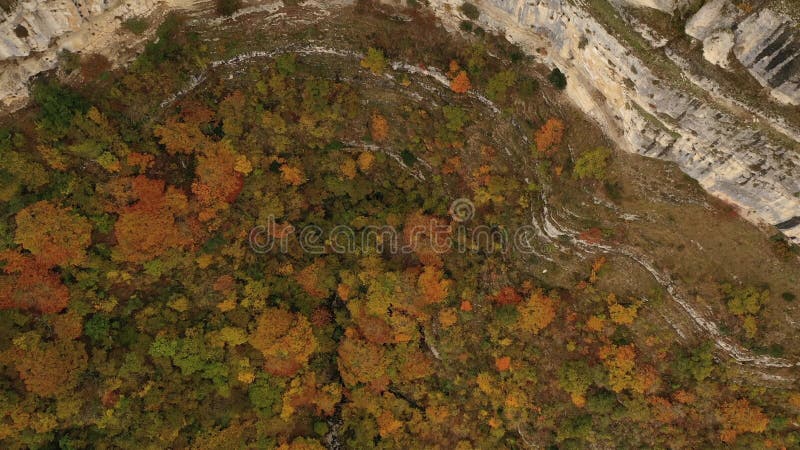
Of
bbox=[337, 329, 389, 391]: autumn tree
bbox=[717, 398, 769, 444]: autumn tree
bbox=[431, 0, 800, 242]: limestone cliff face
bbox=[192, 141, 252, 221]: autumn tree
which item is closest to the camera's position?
bbox=[431, 0, 800, 242]: limestone cliff face

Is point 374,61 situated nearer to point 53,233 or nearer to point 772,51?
point 772,51

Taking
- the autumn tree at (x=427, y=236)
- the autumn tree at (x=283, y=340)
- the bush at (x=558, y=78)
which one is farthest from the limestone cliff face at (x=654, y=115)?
the autumn tree at (x=283, y=340)

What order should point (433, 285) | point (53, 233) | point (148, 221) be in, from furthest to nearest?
point (433, 285) < point (148, 221) < point (53, 233)

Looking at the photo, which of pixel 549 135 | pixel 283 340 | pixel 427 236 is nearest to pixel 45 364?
pixel 283 340

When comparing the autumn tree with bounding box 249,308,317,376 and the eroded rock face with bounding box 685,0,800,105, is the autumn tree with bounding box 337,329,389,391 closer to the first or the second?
the autumn tree with bounding box 249,308,317,376

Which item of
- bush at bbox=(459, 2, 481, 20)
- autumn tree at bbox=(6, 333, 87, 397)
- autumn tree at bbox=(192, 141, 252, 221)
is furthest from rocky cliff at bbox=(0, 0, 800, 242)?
autumn tree at bbox=(6, 333, 87, 397)

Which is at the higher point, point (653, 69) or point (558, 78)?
point (653, 69)

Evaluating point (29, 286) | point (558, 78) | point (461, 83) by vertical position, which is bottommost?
point (29, 286)
